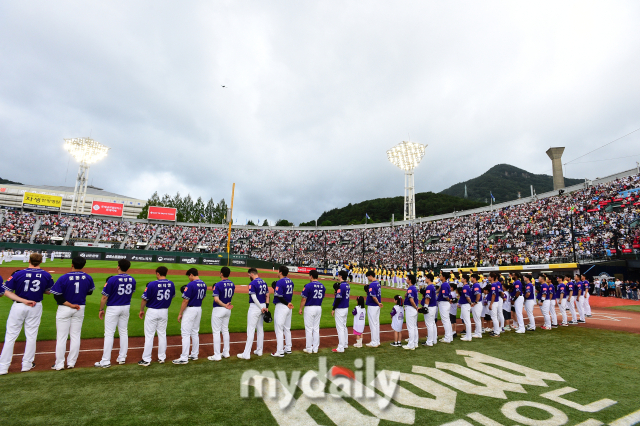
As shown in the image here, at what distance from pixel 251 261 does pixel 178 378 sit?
3664cm

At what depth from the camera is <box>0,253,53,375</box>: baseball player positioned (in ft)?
20.6

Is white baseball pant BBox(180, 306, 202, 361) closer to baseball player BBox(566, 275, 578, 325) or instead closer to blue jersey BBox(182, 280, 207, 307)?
blue jersey BBox(182, 280, 207, 307)

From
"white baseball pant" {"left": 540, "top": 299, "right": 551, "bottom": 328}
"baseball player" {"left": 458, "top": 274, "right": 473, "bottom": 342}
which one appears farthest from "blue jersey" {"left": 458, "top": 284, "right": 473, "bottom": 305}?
"white baseball pant" {"left": 540, "top": 299, "right": 551, "bottom": 328}

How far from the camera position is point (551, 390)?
6.02m

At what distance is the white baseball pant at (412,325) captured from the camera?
909 cm

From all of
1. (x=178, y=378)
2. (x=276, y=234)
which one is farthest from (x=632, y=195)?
(x=276, y=234)

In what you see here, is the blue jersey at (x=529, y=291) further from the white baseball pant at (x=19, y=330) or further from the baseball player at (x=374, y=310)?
the white baseball pant at (x=19, y=330)

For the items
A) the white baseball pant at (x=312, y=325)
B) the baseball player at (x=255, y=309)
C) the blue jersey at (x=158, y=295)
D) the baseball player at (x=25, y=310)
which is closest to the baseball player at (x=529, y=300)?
the white baseball pant at (x=312, y=325)

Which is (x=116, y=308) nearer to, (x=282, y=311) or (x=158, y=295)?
(x=158, y=295)

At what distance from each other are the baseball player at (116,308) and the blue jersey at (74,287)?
382 mm

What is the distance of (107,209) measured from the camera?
2208 inches

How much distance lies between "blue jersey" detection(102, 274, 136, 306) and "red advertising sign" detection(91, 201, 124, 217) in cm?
5682

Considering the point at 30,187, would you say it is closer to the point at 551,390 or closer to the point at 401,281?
the point at 401,281

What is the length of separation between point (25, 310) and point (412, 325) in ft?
30.4
